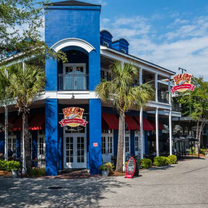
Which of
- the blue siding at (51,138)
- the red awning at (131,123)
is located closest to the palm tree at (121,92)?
the blue siding at (51,138)

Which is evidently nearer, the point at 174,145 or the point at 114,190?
the point at 114,190

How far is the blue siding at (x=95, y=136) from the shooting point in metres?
16.8

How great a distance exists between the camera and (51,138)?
661 inches

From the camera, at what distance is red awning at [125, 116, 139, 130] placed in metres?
21.8

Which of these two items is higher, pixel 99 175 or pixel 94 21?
pixel 94 21

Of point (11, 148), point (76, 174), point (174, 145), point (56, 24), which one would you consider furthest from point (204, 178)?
point (174, 145)

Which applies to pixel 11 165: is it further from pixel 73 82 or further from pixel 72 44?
pixel 72 44

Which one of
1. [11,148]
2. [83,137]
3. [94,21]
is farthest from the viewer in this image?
[11,148]

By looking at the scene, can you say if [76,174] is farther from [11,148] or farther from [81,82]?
[11,148]

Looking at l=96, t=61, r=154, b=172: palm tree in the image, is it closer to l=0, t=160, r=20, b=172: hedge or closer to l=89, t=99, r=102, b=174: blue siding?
A: l=89, t=99, r=102, b=174: blue siding

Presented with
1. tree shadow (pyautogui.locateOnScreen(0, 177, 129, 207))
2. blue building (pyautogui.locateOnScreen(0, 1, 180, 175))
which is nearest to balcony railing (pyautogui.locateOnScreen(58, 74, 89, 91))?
blue building (pyautogui.locateOnScreen(0, 1, 180, 175))

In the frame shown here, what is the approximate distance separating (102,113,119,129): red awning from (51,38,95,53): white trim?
205 inches

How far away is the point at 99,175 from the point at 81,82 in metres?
6.03

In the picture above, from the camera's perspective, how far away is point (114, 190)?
476 inches
